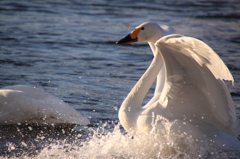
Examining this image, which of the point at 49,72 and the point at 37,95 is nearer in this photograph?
the point at 37,95

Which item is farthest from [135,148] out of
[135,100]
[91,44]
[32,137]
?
[91,44]

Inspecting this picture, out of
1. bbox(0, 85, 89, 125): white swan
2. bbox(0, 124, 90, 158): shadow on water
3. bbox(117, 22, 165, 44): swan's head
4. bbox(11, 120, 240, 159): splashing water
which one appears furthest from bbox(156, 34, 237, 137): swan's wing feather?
bbox(0, 85, 89, 125): white swan

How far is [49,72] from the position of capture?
27.6 feet

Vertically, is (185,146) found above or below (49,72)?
above

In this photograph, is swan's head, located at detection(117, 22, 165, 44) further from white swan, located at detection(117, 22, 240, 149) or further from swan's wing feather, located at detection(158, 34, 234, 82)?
swan's wing feather, located at detection(158, 34, 234, 82)

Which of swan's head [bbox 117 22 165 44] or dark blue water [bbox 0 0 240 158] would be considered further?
dark blue water [bbox 0 0 240 158]

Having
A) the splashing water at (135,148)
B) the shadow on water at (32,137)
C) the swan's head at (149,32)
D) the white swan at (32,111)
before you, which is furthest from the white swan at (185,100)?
the white swan at (32,111)

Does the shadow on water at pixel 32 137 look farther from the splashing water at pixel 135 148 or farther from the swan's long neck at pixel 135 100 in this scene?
the swan's long neck at pixel 135 100

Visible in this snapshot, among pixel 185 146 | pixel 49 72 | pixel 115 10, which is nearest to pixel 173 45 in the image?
pixel 185 146

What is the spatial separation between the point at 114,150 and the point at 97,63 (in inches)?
176

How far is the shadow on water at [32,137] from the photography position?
499cm

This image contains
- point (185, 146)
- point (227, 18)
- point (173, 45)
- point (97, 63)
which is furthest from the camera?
point (227, 18)

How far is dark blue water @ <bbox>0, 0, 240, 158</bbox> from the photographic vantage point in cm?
718

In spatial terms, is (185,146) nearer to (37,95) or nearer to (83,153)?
(83,153)
